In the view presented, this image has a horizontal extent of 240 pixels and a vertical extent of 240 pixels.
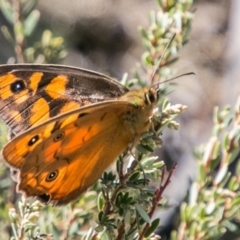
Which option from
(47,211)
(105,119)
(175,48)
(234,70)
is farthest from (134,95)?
(234,70)

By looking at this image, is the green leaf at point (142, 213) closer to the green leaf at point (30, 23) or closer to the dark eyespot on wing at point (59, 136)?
the dark eyespot on wing at point (59, 136)

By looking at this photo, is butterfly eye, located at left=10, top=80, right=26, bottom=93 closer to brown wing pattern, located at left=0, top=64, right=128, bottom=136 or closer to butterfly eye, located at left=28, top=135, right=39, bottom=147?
brown wing pattern, located at left=0, top=64, right=128, bottom=136

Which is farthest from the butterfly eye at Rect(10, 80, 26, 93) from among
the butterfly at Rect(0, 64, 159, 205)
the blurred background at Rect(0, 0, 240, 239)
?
the blurred background at Rect(0, 0, 240, 239)

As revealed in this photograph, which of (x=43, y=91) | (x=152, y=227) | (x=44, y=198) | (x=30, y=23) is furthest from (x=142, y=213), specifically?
(x=30, y=23)

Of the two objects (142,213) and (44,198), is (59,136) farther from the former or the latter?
(142,213)

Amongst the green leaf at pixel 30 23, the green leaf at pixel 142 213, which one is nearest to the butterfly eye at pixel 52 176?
the green leaf at pixel 142 213
